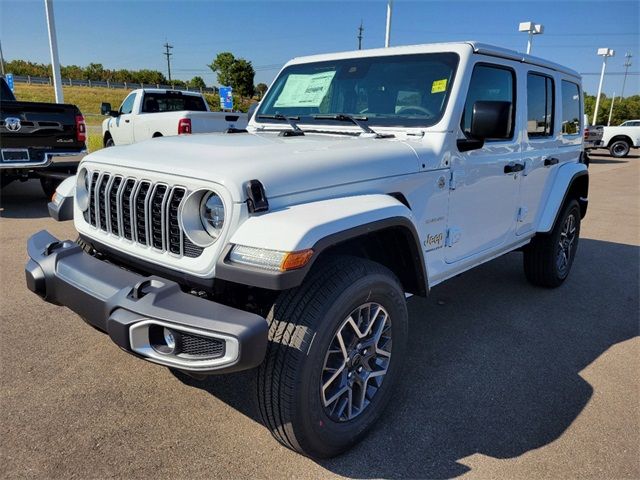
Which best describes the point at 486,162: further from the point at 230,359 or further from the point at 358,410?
the point at 230,359

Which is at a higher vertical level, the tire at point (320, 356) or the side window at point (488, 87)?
the side window at point (488, 87)

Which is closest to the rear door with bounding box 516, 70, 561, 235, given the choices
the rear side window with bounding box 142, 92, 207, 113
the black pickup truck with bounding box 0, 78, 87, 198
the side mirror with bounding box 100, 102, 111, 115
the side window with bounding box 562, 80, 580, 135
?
the side window with bounding box 562, 80, 580, 135

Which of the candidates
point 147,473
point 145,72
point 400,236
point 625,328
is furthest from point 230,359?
point 145,72

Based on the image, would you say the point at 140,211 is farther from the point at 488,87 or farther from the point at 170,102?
the point at 170,102

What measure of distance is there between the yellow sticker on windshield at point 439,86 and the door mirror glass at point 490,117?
300 millimetres

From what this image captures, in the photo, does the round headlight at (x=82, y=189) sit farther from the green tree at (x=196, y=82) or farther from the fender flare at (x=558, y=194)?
the green tree at (x=196, y=82)

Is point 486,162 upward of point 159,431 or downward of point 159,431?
upward

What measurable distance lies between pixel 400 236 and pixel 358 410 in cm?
94

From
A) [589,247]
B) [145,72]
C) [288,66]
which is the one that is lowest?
[589,247]

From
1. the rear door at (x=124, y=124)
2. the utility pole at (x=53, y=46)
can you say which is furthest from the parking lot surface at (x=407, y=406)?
the utility pole at (x=53, y=46)

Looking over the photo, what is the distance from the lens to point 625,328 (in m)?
4.06

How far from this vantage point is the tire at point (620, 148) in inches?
923

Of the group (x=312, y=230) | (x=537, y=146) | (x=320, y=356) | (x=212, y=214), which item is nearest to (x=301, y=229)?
(x=312, y=230)

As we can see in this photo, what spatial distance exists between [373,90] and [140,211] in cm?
186
